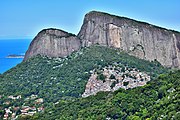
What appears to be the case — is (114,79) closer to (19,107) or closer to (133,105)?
(19,107)

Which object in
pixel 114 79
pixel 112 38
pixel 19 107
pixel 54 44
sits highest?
pixel 112 38

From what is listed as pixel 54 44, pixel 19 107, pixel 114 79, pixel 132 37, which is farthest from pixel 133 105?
pixel 132 37

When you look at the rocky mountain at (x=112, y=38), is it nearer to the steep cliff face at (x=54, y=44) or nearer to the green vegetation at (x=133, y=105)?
the steep cliff face at (x=54, y=44)

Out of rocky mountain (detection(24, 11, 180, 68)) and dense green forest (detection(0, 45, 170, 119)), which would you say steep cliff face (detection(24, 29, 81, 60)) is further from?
dense green forest (detection(0, 45, 170, 119))

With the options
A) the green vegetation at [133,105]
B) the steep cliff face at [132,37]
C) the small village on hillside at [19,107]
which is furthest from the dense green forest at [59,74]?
the green vegetation at [133,105]

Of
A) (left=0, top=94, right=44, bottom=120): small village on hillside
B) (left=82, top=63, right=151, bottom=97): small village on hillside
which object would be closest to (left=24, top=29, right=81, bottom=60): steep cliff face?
(left=82, top=63, right=151, bottom=97): small village on hillside

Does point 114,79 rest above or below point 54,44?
below

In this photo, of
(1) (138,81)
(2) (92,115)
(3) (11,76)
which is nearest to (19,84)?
(3) (11,76)
